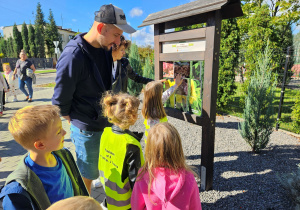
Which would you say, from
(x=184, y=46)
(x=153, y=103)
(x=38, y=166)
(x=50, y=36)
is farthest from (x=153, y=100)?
(x=50, y=36)

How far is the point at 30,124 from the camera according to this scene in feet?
3.90

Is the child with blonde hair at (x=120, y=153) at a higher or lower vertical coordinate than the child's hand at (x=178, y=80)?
lower

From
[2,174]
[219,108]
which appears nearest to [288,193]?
[2,174]

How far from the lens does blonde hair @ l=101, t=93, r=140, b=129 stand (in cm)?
174

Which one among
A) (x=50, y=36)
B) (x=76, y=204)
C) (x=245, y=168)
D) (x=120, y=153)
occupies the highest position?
(x=50, y=36)

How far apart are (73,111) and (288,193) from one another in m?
2.82

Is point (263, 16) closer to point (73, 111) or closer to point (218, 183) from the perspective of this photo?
point (218, 183)

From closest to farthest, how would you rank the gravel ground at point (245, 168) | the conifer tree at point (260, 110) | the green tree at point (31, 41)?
the gravel ground at point (245, 168) < the conifer tree at point (260, 110) < the green tree at point (31, 41)

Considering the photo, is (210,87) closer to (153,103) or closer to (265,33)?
(153,103)

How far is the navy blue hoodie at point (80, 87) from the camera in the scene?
5.93 ft

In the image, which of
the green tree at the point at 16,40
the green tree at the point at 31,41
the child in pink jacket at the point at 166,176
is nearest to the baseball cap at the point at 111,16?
the child in pink jacket at the point at 166,176

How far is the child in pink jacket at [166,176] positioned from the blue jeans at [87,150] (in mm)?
795

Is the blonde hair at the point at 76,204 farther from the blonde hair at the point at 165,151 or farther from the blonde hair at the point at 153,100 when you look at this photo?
the blonde hair at the point at 153,100

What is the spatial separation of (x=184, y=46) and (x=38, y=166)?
2.16 metres
